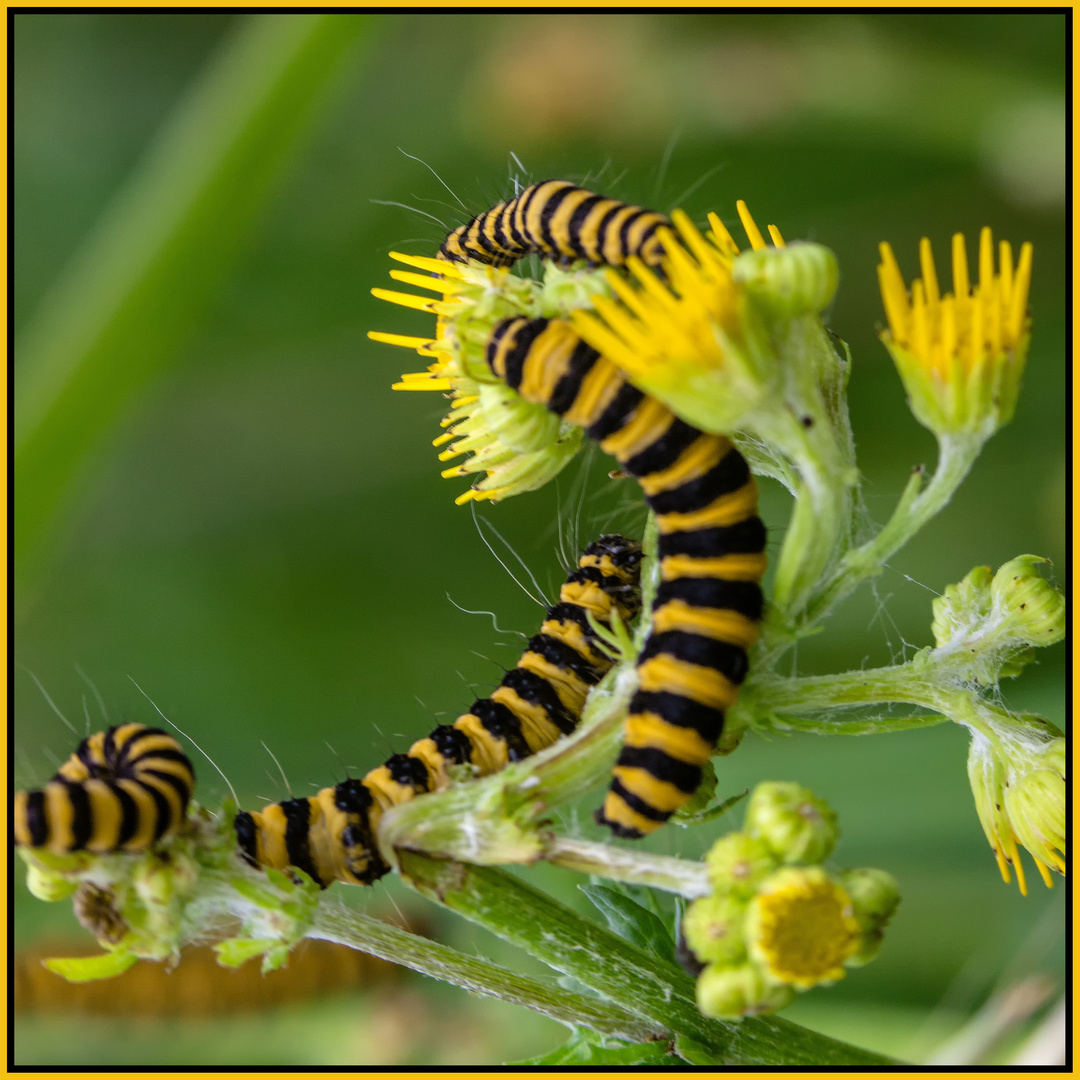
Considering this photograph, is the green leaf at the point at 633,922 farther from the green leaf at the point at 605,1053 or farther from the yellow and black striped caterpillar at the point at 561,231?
the yellow and black striped caterpillar at the point at 561,231

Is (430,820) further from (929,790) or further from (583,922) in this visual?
(929,790)

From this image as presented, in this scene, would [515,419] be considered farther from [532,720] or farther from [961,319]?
[961,319]

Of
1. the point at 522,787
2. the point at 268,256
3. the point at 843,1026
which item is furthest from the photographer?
the point at 268,256

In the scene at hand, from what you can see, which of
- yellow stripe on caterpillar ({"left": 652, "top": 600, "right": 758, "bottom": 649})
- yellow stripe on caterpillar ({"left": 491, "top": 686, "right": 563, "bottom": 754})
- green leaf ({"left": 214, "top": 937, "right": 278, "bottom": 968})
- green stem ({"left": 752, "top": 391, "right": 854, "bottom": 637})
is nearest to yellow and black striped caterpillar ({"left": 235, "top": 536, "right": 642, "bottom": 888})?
yellow stripe on caterpillar ({"left": 491, "top": 686, "right": 563, "bottom": 754})

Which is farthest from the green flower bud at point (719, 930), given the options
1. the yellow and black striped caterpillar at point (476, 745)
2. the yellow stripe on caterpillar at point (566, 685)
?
the yellow stripe on caterpillar at point (566, 685)

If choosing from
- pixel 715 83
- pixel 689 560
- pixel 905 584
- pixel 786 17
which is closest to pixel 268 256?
pixel 715 83
